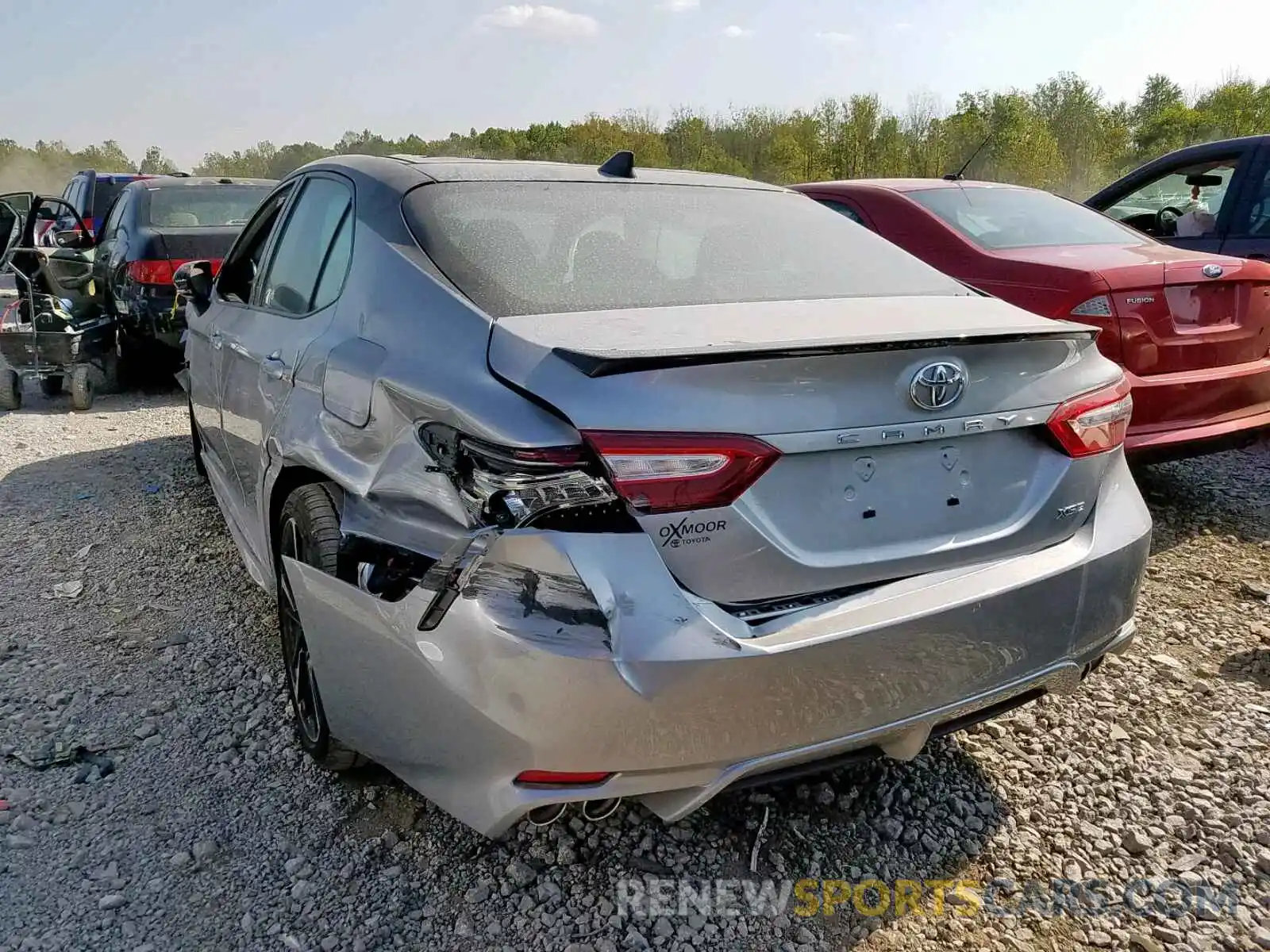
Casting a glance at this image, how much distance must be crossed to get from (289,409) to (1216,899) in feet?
8.44

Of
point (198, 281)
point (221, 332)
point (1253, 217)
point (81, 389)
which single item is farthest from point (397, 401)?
point (81, 389)

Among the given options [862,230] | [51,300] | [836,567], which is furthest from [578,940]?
[51,300]

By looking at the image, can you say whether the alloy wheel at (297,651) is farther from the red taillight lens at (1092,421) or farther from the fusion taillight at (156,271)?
the fusion taillight at (156,271)

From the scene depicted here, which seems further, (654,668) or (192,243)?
(192,243)

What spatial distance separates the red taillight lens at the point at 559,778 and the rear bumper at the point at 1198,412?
300 centimetres

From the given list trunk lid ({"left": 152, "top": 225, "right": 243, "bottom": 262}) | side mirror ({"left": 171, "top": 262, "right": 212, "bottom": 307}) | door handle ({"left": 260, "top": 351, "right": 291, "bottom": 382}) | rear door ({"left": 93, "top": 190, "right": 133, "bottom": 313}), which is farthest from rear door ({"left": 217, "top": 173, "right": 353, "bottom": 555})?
rear door ({"left": 93, "top": 190, "right": 133, "bottom": 313})

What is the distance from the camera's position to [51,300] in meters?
7.88

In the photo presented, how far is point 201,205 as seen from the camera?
835 centimetres

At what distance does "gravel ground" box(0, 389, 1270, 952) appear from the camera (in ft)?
6.95

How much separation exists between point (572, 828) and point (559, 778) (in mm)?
682

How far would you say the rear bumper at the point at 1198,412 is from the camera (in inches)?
156

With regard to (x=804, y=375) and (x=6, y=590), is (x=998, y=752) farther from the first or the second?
(x=6, y=590)

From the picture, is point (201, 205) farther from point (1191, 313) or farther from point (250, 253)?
point (1191, 313)

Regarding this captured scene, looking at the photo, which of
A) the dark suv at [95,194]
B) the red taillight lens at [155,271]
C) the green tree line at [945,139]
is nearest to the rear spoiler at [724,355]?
the red taillight lens at [155,271]
